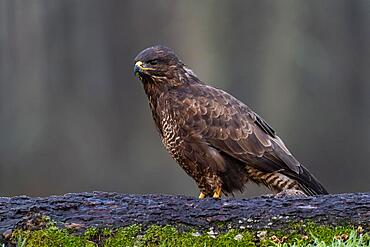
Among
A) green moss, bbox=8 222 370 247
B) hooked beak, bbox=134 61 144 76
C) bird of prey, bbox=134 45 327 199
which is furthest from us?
hooked beak, bbox=134 61 144 76

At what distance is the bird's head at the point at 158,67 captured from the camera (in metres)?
5.20

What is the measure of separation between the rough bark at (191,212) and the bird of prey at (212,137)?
4.26 ft

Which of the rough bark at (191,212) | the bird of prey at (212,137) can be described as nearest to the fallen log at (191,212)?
the rough bark at (191,212)

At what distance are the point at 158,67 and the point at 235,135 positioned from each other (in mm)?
Result: 711

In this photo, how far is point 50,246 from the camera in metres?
3.34

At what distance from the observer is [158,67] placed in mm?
5227

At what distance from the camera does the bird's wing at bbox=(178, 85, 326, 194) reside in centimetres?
503

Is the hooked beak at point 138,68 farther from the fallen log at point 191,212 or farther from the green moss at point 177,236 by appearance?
the green moss at point 177,236

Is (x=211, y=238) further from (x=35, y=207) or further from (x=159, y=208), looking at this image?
(x=35, y=207)

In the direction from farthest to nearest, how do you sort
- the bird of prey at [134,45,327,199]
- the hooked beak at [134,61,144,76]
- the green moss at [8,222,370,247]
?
1. the hooked beak at [134,61,144,76]
2. the bird of prey at [134,45,327,199]
3. the green moss at [8,222,370,247]

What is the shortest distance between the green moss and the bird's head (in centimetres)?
198

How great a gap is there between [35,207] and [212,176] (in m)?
1.64

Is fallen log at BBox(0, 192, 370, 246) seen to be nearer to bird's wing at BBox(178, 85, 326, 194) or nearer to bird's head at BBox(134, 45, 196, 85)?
bird's wing at BBox(178, 85, 326, 194)

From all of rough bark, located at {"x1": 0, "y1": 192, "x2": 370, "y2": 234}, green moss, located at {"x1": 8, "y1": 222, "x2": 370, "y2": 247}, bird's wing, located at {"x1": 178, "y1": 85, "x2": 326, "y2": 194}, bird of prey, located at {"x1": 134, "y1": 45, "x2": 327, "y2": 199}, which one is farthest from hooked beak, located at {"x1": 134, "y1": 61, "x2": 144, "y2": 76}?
green moss, located at {"x1": 8, "y1": 222, "x2": 370, "y2": 247}
